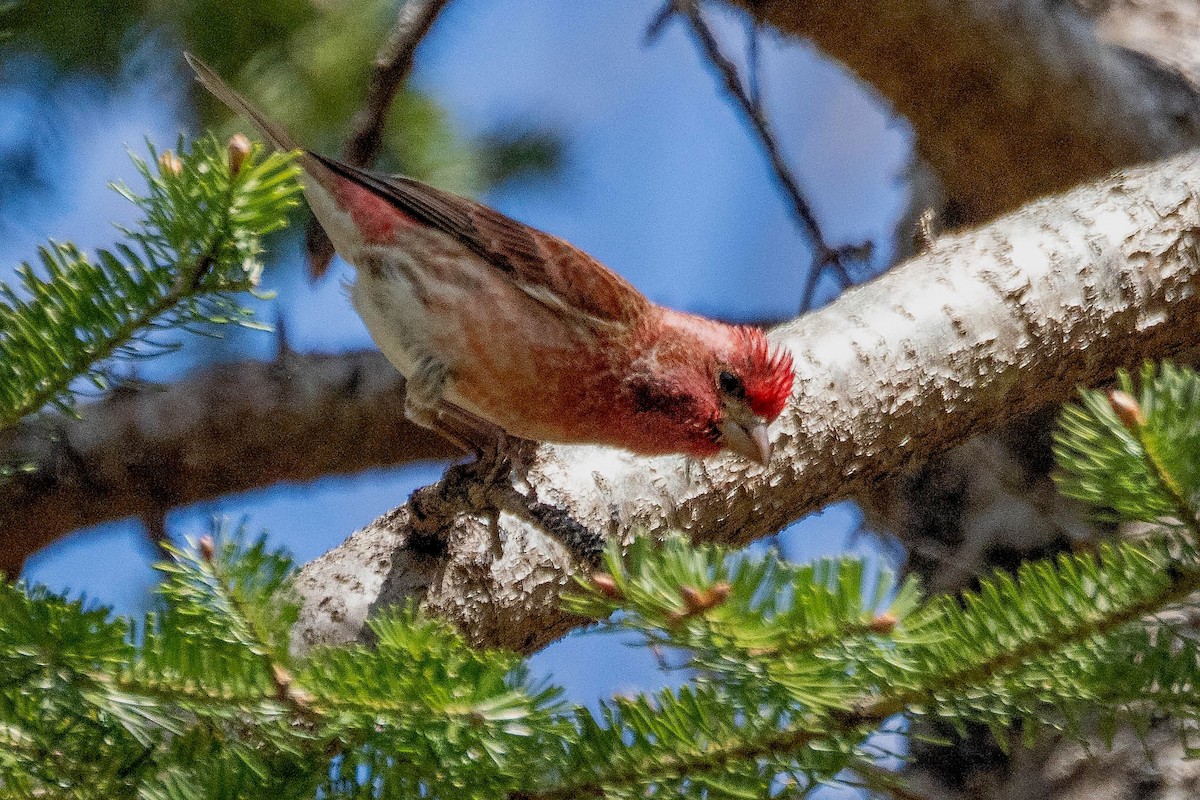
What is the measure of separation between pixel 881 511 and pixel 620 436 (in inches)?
69.1

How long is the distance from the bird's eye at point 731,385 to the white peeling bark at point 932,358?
0.59 feet

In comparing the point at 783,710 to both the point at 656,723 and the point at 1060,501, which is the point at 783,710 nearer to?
the point at 656,723

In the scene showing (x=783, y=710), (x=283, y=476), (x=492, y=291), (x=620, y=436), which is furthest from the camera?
(x=283, y=476)

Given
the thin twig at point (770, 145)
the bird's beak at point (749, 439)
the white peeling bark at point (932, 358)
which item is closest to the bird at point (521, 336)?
the bird's beak at point (749, 439)

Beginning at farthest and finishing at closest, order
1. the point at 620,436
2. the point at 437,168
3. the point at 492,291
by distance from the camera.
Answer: the point at 437,168
the point at 492,291
the point at 620,436

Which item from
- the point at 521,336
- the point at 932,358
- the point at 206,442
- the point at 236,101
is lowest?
the point at 206,442

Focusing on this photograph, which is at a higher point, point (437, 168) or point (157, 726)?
point (437, 168)

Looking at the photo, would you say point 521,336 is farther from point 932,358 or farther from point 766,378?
point 932,358

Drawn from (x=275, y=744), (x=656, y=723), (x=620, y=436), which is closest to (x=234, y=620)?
(x=275, y=744)

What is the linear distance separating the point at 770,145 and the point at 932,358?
1353 mm

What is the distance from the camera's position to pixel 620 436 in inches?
134

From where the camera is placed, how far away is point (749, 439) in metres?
3.32

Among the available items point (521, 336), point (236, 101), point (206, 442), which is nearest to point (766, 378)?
point (521, 336)

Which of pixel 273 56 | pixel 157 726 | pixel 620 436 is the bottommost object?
pixel 157 726
